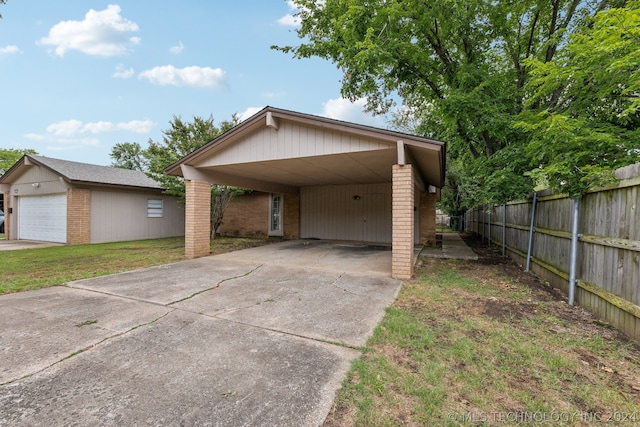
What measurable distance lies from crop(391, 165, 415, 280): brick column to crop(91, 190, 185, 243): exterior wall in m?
12.7

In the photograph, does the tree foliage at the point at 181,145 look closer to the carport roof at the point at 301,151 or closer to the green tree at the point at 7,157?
the carport roof at the point at 301,151

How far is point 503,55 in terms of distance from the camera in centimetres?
1060

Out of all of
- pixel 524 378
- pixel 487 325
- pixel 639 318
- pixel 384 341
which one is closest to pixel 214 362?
pixel 384 341

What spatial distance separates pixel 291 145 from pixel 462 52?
7314 millimetres

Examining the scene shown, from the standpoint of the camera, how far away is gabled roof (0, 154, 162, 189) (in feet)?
37.0

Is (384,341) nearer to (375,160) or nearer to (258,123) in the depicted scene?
(375,160)

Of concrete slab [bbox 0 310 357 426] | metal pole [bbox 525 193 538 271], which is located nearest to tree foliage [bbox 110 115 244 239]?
concrete slab [bbox 0 310 357 426]

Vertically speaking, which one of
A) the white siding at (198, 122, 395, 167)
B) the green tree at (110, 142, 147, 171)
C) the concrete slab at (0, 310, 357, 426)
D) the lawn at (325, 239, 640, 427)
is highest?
the green tree at (110, 142, 147, 171)

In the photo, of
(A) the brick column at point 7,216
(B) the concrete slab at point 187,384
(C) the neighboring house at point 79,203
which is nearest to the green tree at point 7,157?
(A) the brick column at point 7,216

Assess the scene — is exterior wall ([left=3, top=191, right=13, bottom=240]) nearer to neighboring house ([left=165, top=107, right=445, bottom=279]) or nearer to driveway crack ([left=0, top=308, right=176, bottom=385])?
neighboring house ([left=165, top=107, right=445, bottom=279])

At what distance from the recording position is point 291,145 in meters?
6.56

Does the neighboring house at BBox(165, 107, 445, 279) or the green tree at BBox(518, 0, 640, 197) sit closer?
the green tree at BBox(518, 0, 640, 197)

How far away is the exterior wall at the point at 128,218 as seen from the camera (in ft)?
39.4

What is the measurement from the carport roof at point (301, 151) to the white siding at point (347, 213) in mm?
2828
